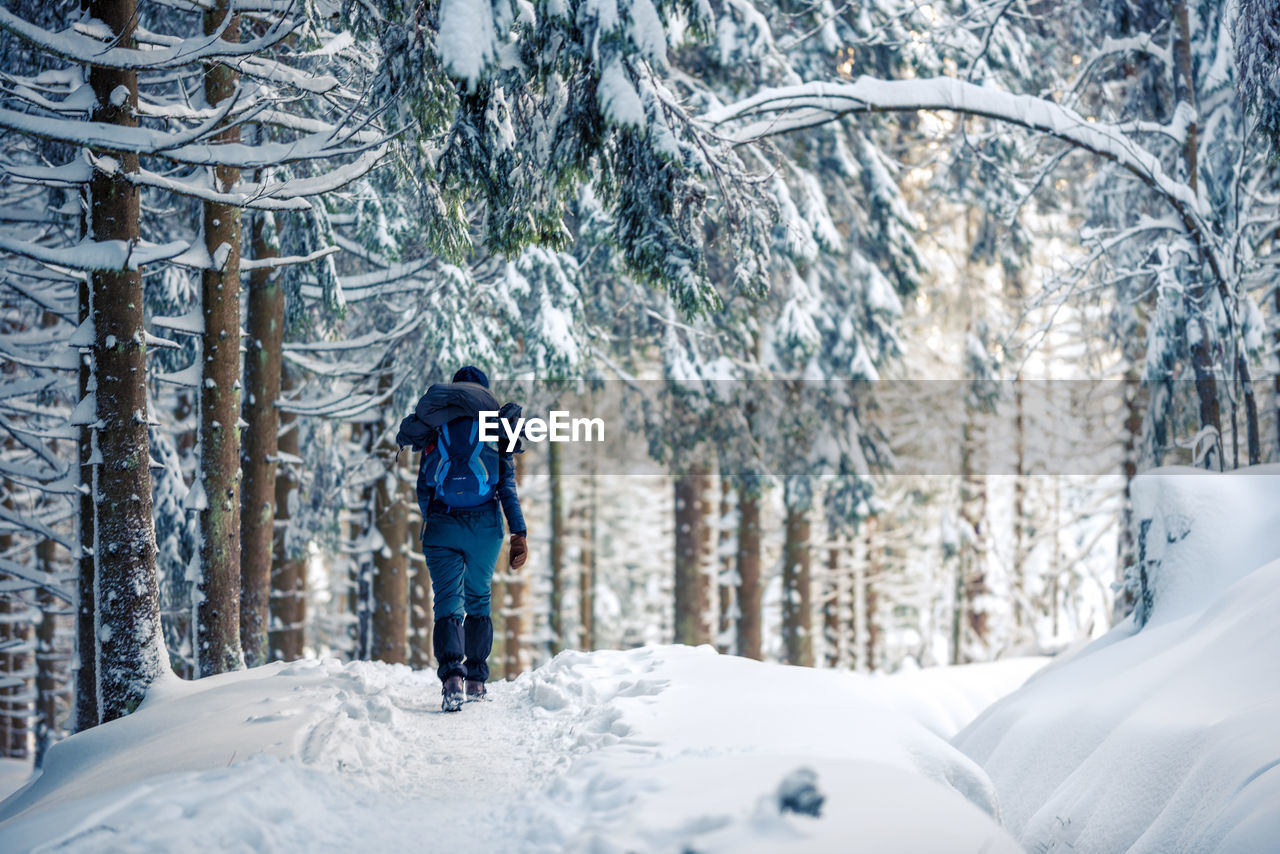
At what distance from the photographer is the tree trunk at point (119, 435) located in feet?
19.5

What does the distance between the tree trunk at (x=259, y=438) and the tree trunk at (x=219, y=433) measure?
1.09 meters

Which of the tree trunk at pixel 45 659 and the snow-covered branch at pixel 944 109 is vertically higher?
the snow-covered branch at pixel 944 109

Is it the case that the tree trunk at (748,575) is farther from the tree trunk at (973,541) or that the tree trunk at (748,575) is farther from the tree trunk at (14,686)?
the tree trunk at (14,686)

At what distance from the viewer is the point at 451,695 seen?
235 inches

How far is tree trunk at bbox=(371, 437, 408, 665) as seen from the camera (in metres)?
11.1

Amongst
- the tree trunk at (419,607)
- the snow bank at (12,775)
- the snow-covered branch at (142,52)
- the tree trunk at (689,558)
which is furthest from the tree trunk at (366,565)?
the snow-covered branch at (142,52)

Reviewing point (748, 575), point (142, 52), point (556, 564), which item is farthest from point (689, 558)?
point (142, 52)

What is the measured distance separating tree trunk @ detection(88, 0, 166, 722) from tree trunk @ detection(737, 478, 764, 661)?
27.1ft

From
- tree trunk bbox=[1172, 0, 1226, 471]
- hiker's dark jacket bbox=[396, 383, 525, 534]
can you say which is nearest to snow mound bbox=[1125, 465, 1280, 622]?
tree trunk bbox=[1172, 0, 1226, 471]

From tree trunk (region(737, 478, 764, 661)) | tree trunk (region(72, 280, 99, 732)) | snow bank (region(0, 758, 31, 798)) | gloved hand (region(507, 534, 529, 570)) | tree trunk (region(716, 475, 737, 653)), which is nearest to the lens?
gloved hand (region(507, 534, 529, 570))

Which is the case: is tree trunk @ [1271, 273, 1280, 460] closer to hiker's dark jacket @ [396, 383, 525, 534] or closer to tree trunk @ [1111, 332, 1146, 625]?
tree trunk @ [1111, 332, 1146, 625]

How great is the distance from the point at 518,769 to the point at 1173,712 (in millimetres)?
3365

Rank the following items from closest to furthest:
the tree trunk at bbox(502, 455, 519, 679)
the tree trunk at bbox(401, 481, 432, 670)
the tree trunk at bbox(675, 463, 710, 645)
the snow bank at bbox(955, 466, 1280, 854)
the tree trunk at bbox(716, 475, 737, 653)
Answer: the snow bank at bbox(955, 466, 1280, 854), the tree trunk at bbox(675, 463, 710, 645), the tree trunk at bbox(716, 475, 737, 653), the tree trunk at bbox(401, 481, 432, 670), the tree trunk at bbox(502, 455, 519, 679)

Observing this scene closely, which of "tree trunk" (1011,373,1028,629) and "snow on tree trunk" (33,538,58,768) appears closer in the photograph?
"snow on tree trunk" (33,538,58,768)
